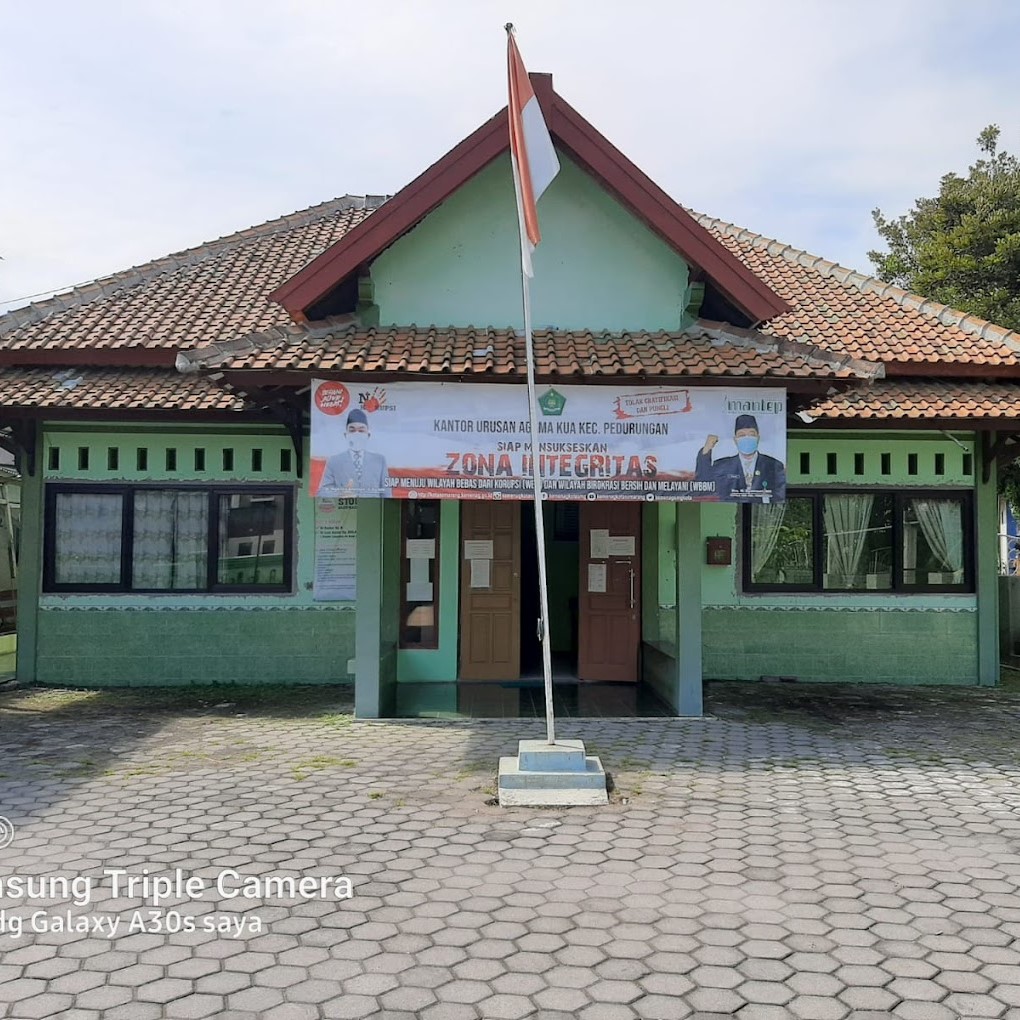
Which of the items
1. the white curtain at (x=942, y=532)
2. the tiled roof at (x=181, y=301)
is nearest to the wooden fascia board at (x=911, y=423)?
the white curtain at (x=942, y=532)

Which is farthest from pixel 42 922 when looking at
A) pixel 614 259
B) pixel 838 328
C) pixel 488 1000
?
pixel 838 328

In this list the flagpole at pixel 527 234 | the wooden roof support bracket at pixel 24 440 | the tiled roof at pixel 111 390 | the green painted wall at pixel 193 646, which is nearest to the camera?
the flagpole at pixel 527 234

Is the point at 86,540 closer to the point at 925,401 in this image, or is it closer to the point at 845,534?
the point at 845,534

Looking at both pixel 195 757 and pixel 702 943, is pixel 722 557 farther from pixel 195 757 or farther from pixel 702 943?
pixel 702 943

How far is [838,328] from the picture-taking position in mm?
11453

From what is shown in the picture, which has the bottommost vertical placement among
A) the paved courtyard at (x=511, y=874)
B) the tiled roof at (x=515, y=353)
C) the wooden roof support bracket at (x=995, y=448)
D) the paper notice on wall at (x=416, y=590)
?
the paved courtyard at (x=511, y=874)

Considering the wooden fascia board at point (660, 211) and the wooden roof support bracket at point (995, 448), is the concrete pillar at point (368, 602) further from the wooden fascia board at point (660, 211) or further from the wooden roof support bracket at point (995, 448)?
the wooden roof support bracket at point (995, 448)

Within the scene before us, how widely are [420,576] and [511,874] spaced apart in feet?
19.5

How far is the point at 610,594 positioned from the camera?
34.9ft

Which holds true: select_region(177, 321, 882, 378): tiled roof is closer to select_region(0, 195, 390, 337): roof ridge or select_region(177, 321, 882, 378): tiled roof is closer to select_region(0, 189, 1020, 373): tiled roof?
select_region(0, 189, 1020, 373): tiled roof

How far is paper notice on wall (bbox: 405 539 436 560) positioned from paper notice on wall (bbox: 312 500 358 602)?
2.45 ft

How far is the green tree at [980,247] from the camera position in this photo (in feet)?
61.3

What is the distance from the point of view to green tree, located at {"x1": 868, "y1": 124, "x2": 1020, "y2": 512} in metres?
18.7

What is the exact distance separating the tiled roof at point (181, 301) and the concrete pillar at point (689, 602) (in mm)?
5604
